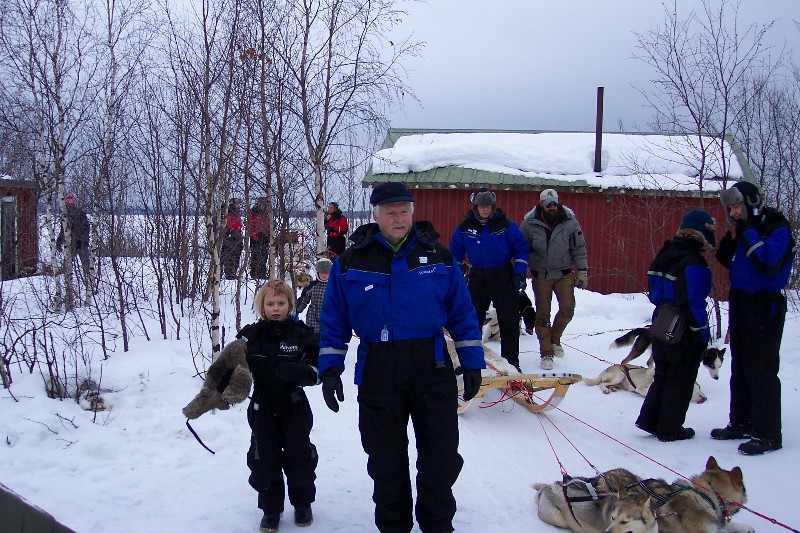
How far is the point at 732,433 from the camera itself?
487 centimetres

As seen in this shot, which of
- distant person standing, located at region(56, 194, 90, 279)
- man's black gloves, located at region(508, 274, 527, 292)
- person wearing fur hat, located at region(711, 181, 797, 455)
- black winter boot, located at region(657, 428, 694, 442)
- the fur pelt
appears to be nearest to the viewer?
the fur pelt

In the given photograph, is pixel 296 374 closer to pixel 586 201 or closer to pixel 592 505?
pixel 592 505

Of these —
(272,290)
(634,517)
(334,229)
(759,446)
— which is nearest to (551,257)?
(759,446)

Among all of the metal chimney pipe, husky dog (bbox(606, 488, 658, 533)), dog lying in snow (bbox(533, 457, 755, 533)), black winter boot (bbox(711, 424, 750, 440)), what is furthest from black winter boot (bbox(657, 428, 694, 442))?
the metal chimney pipe

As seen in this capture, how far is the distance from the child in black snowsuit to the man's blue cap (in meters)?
0.92

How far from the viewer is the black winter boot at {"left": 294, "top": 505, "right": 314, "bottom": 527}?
11.9 ft

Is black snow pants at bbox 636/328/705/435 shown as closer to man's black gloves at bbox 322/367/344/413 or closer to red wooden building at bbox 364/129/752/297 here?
man's black gloves at bbox 322/367/344/413

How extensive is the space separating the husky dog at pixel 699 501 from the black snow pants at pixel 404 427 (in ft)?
3.46

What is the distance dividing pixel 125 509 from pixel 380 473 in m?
1.66

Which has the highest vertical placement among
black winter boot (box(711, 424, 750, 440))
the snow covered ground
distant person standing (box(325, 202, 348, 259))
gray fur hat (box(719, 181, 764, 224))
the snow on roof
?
the snow on roof

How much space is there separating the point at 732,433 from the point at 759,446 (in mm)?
336

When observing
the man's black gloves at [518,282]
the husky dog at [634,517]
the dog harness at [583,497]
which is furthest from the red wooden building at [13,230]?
the husky dog at [634,517]

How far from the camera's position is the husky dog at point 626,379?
20.5ft

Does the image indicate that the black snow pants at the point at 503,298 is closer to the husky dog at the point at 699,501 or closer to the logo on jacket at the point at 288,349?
the husky dog at the point at 699,501
